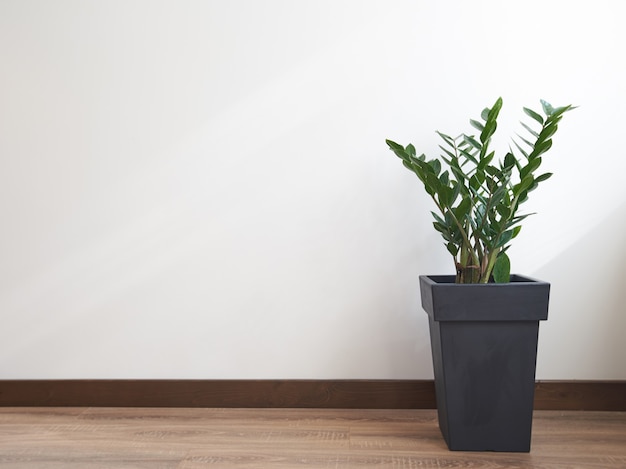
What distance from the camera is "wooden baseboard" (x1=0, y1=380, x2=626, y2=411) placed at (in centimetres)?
148

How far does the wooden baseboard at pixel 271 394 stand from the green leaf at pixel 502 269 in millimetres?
389

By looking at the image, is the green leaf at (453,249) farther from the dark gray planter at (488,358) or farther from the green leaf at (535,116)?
the green leaf at (535,116)

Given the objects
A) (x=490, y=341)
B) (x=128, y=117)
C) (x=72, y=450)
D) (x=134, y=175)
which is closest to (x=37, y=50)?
(x=128, y=117)

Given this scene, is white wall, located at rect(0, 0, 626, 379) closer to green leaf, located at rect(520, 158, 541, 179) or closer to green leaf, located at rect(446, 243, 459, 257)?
green leaf, located at rect(446, 243, 459, 257)

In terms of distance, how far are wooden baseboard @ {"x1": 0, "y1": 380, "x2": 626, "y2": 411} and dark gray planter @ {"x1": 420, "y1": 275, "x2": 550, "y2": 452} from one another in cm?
28

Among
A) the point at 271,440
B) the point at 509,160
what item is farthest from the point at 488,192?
the point at 271,440

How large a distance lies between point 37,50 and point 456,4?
116cm

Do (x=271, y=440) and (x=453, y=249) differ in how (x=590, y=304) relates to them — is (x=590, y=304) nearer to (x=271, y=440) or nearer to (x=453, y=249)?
(x=453, y=249)

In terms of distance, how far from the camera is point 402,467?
45.3 inches

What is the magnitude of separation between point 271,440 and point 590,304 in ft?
2.96

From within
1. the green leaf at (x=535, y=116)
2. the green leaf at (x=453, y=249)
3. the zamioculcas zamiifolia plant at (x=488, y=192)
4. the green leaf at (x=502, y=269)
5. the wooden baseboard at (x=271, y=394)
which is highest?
the green leaf at (x=535, y=116)

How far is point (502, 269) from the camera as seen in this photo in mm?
1274

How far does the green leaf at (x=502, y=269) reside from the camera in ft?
4.17

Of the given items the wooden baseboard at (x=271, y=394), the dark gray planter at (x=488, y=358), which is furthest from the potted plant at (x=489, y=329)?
the wooden baseboard at (x=271, y=394)
